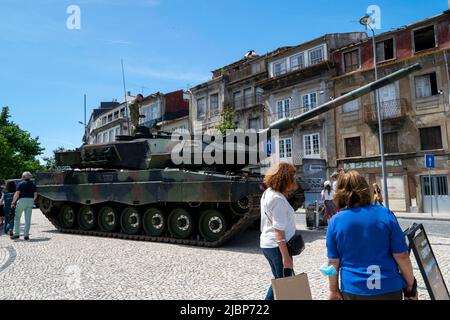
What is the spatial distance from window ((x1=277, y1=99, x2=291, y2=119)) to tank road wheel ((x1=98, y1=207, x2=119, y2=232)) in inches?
709

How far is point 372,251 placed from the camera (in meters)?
2.64

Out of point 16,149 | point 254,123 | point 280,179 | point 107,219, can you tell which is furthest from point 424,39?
point 16,149

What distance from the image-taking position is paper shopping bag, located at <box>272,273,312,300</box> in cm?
296

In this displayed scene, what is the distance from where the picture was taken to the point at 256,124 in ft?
97.1

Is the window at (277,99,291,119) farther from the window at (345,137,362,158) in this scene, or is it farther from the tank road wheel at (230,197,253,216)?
the tank road wheel at (230,197,253,216)

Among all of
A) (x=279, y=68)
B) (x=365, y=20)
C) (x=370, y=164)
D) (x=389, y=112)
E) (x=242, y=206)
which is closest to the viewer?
(x=242, y=206)

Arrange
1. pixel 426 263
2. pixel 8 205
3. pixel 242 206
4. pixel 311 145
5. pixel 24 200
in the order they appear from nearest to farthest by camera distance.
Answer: pixel 426 263, pixel 242 206, pixel 24 200, pixel 8 205, pixel 311 145

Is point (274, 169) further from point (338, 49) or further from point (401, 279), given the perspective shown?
point (338, 49)

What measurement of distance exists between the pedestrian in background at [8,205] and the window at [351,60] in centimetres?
1918

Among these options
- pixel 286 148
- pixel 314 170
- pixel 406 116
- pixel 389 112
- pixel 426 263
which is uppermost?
pixel 389 112

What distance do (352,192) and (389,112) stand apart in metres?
21.2

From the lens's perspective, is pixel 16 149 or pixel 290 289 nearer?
pixel 290 289

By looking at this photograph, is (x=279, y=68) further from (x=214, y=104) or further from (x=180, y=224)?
(x=180, y=224)
